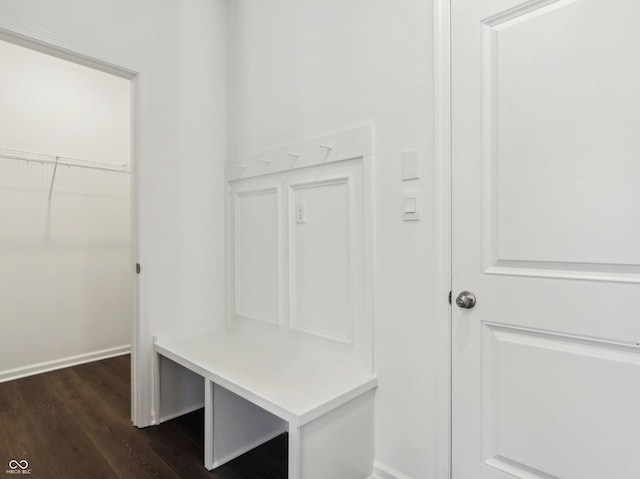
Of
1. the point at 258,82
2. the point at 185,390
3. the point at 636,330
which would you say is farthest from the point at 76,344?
the point at 636,330

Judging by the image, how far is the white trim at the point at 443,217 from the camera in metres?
1.38

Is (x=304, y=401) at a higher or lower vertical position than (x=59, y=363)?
higher

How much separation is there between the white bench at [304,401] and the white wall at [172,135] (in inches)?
16.4

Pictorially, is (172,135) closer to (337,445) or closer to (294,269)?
(294,269)

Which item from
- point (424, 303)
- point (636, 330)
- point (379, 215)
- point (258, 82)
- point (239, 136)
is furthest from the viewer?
point (239, 136)

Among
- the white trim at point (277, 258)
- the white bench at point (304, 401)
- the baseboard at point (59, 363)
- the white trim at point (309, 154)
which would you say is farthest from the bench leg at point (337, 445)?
the baseboard at point (59, 363)

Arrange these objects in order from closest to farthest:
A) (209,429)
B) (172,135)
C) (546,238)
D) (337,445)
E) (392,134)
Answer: (546,238) < (337,445) < (392,134) < (209,429) < (172,135)

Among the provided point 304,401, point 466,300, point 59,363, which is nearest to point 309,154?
point 466,300

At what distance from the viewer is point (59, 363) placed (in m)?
2.98

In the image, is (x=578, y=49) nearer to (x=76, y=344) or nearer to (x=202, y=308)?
(x=202, y=308)

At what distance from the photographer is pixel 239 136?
2379 mm

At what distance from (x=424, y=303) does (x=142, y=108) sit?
1932 mm

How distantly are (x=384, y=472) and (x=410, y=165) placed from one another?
1.37 m

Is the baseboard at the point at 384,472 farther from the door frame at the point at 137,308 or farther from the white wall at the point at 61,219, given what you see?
the white wall at the point at 61,219
